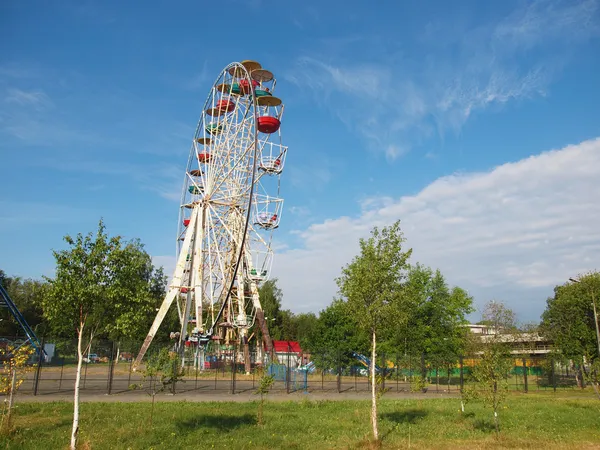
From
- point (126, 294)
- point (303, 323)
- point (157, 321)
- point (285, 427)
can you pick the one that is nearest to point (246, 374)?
point (157, 321)

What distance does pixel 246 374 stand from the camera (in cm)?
4250

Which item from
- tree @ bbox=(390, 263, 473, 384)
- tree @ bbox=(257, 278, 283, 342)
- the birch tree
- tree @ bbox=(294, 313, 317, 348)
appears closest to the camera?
the birch tree

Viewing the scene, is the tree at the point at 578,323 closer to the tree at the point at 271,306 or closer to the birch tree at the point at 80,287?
the birch tree at the point at 80,287

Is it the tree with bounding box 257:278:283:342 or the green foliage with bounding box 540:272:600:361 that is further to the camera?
the tree with bounding box 257:278:283:342

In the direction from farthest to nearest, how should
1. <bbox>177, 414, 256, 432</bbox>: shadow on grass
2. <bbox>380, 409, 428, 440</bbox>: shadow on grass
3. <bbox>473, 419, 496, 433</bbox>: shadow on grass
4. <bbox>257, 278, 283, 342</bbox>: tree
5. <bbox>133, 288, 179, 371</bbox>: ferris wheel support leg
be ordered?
1. <bbox>257, 278, 283, 342</bbox>: tree
2. <bbox>133, 288, 179, 371</bbox>: ferris wheel support leg
3. <bbox>380, 409, 428, 440</bbox>: shadow on grass
4. <bbox>473, 419, 496, 433</bbox>: shadow on grass
5. <bbox>177, 414, 256, 432</bbox>: shadow on grass

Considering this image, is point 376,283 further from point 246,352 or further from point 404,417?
point 246,352

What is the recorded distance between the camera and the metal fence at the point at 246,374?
26859 millimetres

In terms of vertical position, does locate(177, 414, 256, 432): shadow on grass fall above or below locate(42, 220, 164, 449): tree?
below

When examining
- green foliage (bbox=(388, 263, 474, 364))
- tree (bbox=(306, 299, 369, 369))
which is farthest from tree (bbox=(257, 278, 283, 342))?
green foliage (bbox=(388, 263, 474, 364))

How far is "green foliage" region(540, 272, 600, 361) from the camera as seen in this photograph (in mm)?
41750

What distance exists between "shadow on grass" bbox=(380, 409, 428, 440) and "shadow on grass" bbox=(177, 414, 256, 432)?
201 inches

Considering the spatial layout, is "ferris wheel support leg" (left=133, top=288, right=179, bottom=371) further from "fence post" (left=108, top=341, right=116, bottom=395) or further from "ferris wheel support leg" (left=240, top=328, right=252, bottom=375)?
"ferris wheel support leg" (left=240, top=328, right=252, bottom=375)

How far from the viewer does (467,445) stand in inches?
581

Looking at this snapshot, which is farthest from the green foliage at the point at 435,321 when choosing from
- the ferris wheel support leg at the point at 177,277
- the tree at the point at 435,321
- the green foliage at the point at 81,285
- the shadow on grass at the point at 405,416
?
the green foliage at the point at 81,285
